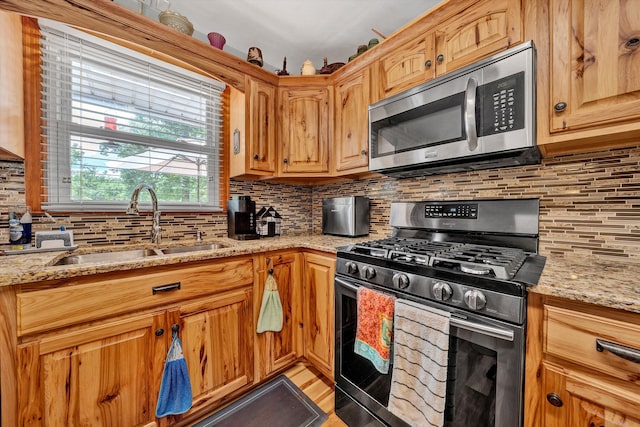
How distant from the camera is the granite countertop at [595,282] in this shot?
26.9 inches

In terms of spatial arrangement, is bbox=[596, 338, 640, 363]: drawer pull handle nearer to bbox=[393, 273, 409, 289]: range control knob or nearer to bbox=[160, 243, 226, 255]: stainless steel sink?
bbox=[393, 273, 409, 289]: range control knob

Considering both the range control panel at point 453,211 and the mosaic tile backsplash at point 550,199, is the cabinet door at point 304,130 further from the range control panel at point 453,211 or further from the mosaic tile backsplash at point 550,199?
the range control panel at point 453,211

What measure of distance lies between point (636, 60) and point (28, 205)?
2.75 metres

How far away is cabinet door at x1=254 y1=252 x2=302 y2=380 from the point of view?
1581mm

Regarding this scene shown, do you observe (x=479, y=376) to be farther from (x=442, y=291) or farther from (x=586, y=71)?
(x=586, y=71)

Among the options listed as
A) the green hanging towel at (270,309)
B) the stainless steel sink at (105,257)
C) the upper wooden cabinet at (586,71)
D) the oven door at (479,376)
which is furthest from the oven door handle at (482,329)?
the stainless steel sink at (105,257)

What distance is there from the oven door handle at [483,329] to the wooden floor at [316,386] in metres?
0.91

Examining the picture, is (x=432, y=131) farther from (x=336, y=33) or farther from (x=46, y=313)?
(x=46, y=313)

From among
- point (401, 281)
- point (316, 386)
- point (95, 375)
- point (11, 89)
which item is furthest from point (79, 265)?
point (316, 386)

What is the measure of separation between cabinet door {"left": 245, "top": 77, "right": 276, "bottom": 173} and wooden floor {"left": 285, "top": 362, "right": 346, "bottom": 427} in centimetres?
146

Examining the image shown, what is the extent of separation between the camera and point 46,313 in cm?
94

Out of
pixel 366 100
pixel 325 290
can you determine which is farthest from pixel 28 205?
pixel 366 100

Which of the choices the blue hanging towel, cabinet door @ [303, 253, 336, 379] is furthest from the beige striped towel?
the blue hanging towel

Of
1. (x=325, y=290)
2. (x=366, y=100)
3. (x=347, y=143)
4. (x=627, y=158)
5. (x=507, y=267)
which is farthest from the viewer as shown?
(x=347, y=143)
